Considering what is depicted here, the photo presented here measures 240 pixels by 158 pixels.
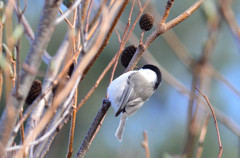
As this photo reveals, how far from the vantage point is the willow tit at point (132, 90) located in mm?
2267

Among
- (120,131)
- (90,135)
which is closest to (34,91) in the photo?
(90,135)

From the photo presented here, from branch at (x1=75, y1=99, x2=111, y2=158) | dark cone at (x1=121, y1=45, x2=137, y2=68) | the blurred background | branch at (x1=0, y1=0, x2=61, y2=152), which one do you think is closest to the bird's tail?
dark cone at (x1=121, y1=45, x2=137, y2=68)

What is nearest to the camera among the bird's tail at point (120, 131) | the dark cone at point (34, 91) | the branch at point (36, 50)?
the branch at point (36, 50)

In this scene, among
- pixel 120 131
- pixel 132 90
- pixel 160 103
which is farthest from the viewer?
pixel 160 103

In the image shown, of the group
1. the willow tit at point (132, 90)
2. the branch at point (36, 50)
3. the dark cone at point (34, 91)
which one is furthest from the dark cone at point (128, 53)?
the branch at point (36, 50)

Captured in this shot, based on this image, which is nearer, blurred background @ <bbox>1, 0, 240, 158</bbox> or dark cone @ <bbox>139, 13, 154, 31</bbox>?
dark cone @ <bbox>139, 13, 154, 31</bbox>

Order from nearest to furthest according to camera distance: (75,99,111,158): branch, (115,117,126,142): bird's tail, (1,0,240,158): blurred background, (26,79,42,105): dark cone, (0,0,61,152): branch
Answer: (0,0,61,152): branch < (75,99,111,158): branch < (26,79,42,105): dark cone < (115,117,126,142): bird's tail < (1,0,240,158): blurred background

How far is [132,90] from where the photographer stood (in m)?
2.37

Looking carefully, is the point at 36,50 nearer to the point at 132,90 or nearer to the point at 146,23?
the point at 146,23

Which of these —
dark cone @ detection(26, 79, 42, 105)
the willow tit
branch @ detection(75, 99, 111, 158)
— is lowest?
the willow tit

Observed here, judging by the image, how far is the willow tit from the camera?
2267mm

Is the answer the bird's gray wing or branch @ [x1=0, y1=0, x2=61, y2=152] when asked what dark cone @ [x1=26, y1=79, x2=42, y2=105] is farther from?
the bird's gray wing

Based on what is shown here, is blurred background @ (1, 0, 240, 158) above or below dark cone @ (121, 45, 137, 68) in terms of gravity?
below

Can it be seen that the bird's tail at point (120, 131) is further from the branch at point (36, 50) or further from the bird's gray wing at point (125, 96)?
the branch at point (36, 50)
